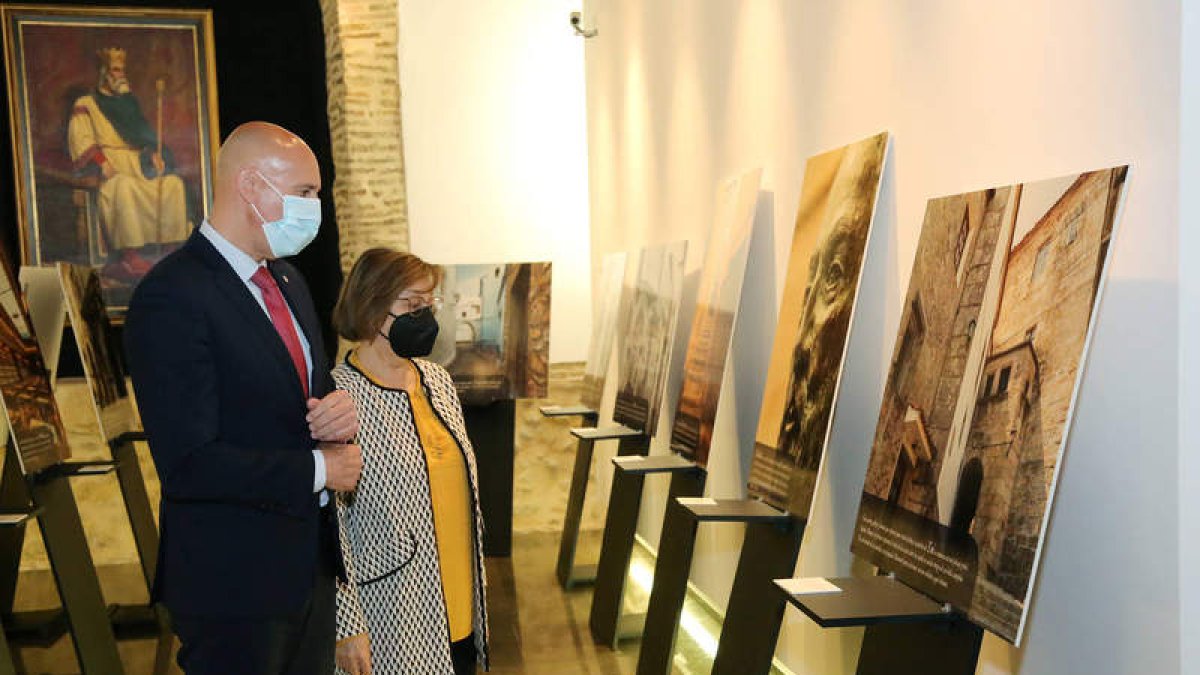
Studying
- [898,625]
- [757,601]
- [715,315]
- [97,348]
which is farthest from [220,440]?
[97,348]

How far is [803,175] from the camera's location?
16.1ft

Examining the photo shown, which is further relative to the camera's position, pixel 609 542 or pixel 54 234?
pixel 54 234

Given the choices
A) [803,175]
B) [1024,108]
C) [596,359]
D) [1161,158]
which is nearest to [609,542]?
[596,359]

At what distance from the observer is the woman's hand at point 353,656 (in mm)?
3260

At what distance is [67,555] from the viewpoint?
538cm

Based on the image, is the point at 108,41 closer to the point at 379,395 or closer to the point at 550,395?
the point at 550,395

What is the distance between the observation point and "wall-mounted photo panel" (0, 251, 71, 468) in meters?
5.12

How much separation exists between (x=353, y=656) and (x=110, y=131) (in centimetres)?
775

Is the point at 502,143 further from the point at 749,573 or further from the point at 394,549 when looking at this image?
the point at 394,549

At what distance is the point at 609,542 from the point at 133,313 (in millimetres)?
3909

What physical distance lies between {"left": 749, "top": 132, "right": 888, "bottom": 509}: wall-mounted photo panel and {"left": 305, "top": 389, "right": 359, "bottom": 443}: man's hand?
170 cm

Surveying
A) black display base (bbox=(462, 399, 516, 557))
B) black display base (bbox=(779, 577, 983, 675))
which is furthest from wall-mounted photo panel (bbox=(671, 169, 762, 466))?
black display base (bbox=(462, 399, 516, 557))

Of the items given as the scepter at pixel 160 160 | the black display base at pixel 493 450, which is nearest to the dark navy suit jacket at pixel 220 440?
the black display base at pixel 493 450

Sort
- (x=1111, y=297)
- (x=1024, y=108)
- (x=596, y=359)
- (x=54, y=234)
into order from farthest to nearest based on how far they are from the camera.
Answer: (x=54, y=234)
(x=596, y=359)
(x=1024, y=108)
(x=1111, y=297)
